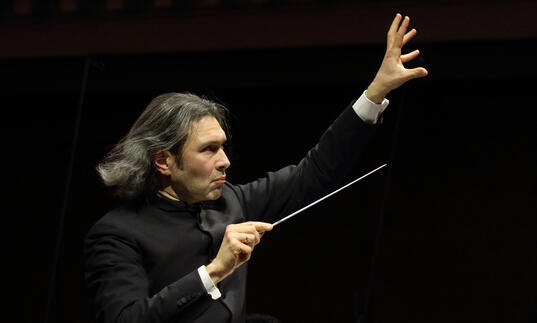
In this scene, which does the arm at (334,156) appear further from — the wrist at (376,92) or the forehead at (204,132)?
the forehead at (204,132)

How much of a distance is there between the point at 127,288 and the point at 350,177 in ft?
3.40

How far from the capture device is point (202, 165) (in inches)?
50.4

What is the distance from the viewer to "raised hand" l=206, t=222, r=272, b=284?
1109mm

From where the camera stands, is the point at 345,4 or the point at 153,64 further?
the point at 153,64

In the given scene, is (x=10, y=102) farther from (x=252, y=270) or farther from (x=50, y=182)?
(x=252, y=270)

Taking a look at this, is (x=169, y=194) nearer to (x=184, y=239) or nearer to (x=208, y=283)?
(x=184, y=239)

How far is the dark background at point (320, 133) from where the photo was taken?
1938 millimetres

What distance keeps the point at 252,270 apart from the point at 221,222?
84 cm

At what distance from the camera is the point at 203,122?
1313mm

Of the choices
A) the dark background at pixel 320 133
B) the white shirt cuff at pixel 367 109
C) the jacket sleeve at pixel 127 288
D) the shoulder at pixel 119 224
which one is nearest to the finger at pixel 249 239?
the jacket sleeve at pixel 127 288

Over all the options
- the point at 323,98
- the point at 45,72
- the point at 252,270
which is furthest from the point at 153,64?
the point at 252,270

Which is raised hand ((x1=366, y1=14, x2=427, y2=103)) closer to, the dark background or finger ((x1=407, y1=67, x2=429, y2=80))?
finger ((x1=407, y1=67, x2=429, y2=80))

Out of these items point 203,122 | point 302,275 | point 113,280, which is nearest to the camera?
point 113,280

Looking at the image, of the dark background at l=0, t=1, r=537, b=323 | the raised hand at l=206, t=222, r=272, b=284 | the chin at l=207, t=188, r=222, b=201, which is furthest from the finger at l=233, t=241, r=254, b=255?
the dark background at l=0, t=1, r=537, b=323
